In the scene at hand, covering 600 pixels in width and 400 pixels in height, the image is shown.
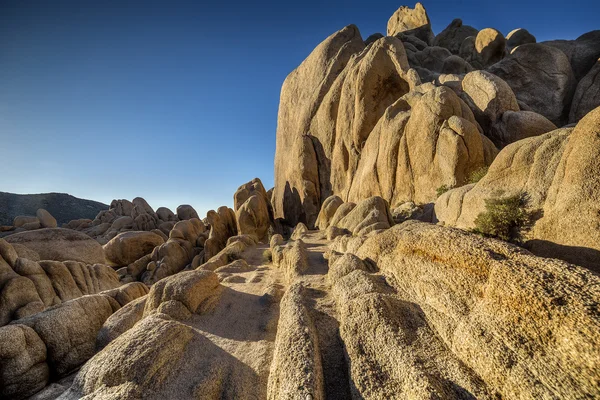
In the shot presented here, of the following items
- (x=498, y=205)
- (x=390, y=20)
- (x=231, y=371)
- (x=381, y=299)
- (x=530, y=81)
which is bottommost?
(x=231, y=371)

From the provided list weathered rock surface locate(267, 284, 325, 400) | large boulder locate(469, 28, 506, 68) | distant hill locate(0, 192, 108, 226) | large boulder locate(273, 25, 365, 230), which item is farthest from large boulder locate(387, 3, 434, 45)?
distant hill locate(0, 192, 108, 226)

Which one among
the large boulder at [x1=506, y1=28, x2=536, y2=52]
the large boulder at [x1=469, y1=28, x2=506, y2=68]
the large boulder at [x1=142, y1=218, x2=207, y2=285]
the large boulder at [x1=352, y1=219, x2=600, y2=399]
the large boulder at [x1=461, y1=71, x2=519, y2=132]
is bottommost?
the large boulder at [x1=142, y1=218, x2=207, y2=285]

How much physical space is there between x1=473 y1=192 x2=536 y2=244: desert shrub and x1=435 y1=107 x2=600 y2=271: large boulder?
25 cm

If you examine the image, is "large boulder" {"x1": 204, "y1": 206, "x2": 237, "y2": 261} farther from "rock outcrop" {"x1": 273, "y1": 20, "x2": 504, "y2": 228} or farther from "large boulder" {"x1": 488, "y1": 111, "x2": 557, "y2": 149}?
"large boulder" {"x1": 488, "y1": 111, "x2": 557, "y2": 149}

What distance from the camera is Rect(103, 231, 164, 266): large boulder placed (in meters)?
31.7

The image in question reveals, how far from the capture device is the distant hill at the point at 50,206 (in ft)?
244

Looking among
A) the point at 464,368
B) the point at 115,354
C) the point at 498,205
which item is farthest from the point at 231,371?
the point at 498,205

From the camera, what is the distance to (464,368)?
371 centimetres

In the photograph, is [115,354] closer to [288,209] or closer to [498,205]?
[498,205]

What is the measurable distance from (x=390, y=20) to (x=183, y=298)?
7385cm

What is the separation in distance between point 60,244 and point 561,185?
2949cm

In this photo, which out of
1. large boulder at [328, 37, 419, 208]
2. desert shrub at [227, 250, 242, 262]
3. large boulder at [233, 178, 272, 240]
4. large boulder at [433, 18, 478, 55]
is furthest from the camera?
large boulder at [433, 18, 478, 55]

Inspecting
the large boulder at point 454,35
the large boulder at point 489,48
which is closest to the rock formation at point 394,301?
the large boulder at point 489,48

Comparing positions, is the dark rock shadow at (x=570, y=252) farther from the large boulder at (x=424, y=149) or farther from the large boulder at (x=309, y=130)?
the large boulder at (x=309, y=130)
